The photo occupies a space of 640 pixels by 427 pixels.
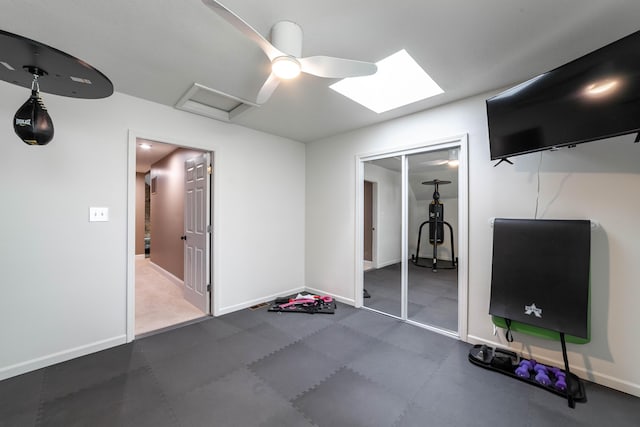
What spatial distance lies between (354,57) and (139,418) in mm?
3071

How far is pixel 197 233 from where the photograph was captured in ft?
12.0

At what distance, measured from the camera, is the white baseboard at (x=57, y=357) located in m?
2.09

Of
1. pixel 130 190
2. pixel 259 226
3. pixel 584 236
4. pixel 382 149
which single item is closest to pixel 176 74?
pixel 130 190

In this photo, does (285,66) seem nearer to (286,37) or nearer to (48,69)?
(286,37)

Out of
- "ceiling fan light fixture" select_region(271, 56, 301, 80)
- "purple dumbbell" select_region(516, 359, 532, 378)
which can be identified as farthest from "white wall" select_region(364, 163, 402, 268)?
"ceiling fan light fixture" select_region(271, 56, 301, 80)

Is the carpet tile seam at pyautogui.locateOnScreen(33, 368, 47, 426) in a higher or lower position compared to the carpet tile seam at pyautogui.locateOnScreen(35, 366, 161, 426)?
higher

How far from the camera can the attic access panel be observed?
133 centimetres

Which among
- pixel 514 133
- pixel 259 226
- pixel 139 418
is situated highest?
pixel 514 133

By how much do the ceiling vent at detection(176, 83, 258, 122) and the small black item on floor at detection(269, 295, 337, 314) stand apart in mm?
2684

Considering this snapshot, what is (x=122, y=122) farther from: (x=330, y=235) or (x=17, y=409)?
(x=330, y=235)

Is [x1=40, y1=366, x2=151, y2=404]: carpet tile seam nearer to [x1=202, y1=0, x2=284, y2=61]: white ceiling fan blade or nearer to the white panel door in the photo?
the white panel door

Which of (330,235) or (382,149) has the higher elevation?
(382,149)

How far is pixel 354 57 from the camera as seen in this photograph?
2.01m

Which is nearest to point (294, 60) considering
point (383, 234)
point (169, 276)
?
point (383, 234)
